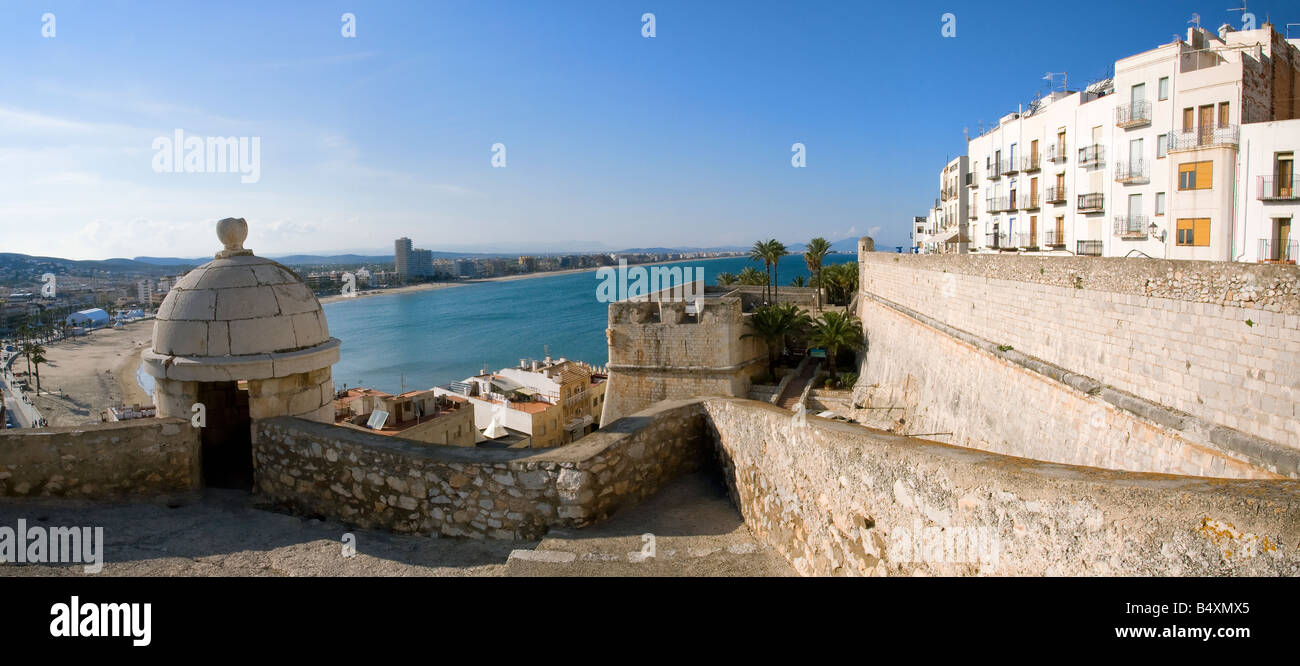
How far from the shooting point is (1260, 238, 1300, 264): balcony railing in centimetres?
1490

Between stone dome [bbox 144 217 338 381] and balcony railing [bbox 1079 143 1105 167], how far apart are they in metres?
23.0

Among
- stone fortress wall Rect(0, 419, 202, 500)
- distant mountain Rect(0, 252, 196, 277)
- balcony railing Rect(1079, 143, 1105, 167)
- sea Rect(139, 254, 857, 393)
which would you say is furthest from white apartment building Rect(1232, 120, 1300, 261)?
distant mountain Rect(0, 252, 196, 277)

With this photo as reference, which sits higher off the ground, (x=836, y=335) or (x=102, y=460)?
(x=102, y=460)

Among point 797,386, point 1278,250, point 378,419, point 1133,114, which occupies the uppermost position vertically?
point 1133,114

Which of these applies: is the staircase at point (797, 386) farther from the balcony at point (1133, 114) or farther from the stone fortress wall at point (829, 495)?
the stone fortress wall at point (829, 495)

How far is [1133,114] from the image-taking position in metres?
19.1

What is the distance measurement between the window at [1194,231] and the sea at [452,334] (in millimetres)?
42001

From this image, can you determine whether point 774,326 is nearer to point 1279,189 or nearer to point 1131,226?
point 1131,226

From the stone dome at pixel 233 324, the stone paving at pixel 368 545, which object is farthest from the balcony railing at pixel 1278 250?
the stone dome at pixel 233 324

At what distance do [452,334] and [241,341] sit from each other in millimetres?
91404

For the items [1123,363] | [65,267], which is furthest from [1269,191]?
[65,267]

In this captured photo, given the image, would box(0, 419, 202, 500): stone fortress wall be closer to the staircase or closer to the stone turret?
the stone turret

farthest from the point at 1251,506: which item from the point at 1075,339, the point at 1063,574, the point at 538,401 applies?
the point at 538,401
